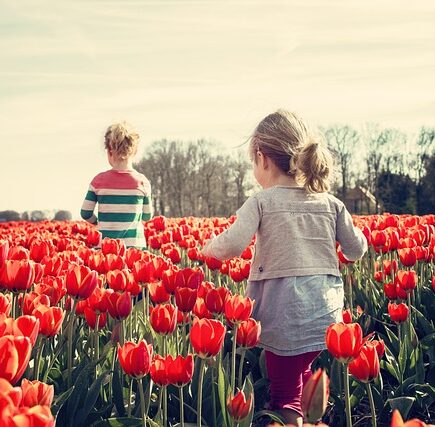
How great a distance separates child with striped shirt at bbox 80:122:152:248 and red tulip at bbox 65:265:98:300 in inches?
149

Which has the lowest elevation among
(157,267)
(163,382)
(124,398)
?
(124,398)

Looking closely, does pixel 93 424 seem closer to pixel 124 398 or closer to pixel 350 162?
pixel 124 398

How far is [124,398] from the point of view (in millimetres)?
3746

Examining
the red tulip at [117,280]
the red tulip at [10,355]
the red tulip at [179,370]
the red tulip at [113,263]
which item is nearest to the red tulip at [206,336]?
the red tulip at [179,370]

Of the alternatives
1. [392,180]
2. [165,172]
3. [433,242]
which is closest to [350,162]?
[392,180]

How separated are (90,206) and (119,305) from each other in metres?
4.02

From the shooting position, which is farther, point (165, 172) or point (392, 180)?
point (165, 172)

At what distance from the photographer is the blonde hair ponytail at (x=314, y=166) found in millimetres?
4191

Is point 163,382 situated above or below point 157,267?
below

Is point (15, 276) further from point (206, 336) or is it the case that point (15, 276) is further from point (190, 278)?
Result: point (206, 336)

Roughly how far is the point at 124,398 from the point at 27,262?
35.6 inches

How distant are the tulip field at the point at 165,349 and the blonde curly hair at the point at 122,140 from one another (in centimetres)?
126

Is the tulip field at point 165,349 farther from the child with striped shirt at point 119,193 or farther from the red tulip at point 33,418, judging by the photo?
the child with striped shirt at point 119,193

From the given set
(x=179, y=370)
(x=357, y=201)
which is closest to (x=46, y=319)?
(x=179, y=370)
